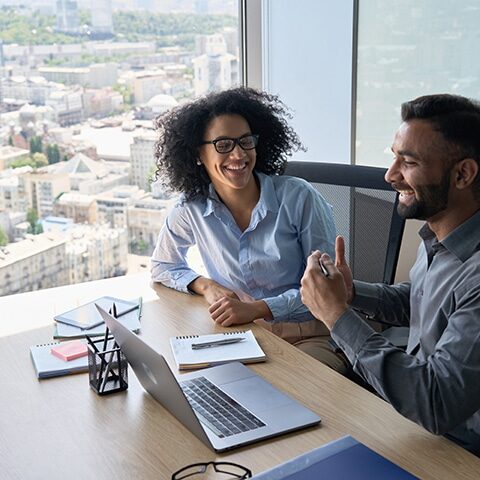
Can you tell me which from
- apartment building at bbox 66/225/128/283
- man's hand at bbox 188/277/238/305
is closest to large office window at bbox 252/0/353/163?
apartment building at bbox 66/225/128/283

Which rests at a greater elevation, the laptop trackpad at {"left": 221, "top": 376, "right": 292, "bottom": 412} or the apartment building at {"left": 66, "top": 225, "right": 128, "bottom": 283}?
the laptop trackpad at {"left": 221, "top": 376, "right": 292, "bottom": 412}

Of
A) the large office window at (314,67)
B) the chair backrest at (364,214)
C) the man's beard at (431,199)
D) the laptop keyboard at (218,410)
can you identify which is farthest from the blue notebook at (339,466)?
the large office window at (314,67)

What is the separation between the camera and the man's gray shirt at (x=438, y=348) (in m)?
1.39

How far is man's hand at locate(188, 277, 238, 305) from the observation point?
7.30 ft

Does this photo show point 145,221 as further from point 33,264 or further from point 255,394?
point 255,394

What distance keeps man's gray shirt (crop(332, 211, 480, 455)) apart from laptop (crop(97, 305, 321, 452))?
17cm

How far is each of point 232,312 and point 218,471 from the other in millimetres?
753

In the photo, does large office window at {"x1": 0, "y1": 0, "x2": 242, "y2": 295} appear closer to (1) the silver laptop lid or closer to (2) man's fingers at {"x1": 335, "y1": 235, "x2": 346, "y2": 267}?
(2) man's fingers at {"x1": 335, "y1": 235, "x2": 346, "y2": 267}

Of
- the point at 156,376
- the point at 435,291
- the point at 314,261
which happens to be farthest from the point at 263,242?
the point at 156,376

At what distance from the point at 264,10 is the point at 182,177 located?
1273 millimetres

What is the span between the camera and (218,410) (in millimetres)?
1536

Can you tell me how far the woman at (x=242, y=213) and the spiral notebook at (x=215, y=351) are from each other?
22cm

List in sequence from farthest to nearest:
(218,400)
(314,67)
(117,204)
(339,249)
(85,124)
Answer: (314,67) < (117,204) < (85,124) < (339,249) < (218,400)

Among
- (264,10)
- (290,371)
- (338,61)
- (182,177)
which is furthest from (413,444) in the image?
(264,10)
